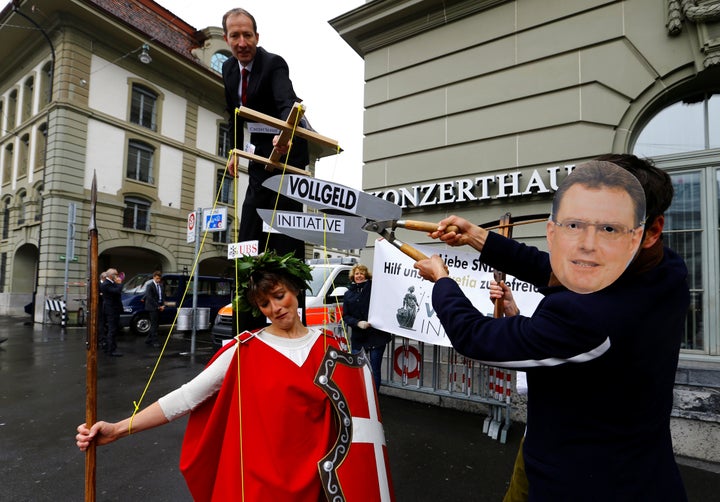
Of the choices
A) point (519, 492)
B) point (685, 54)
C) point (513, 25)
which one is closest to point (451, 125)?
point (513, 25)

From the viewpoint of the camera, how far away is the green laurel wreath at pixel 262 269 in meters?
2.09

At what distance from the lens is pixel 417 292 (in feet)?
16.0

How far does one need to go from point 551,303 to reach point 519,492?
121 cm

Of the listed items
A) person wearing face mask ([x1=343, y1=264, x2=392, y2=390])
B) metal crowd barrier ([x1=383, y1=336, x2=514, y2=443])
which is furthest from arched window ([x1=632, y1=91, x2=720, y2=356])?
person wearing face mask ([x1=343, y1=264, x2=392, y2=390])

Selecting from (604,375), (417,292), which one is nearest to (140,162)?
(417,292)

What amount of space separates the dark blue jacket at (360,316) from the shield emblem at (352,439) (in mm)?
3332

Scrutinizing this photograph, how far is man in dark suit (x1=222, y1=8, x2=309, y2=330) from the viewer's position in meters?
2.51

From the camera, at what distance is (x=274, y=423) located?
1786 millimetres

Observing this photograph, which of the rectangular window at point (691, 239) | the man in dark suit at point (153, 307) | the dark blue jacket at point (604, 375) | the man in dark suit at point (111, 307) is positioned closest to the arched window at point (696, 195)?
the rectangular window at point (691, 239)

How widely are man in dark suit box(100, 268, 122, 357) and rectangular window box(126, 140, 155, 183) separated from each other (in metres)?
13.4

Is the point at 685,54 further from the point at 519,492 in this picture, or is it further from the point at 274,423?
the point at 274,423

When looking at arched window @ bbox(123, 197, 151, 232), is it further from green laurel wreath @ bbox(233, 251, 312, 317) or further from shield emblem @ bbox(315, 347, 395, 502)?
shield emblem @ bbox(315, 347, 395, 502)

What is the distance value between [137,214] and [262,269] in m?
21.9

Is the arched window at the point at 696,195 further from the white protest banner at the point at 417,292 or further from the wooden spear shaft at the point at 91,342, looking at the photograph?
the wooden spear shaft at the point at 91,342
